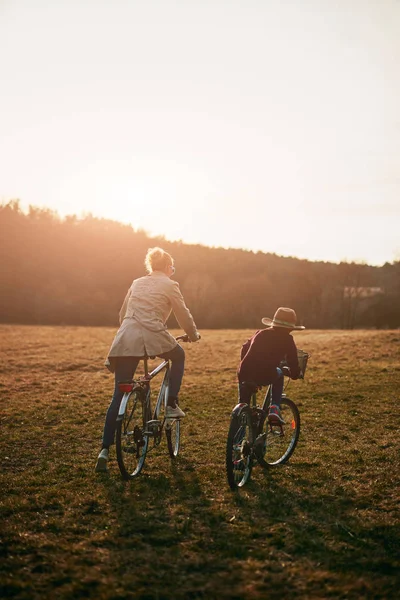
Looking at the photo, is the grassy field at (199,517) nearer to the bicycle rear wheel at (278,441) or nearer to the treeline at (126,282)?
the bicycle rear wheel at (278,441)

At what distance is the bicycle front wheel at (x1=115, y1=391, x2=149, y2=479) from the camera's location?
16.4 feet

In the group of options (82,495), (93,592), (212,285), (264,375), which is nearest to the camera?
(93,592)

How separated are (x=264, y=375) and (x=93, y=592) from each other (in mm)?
2867

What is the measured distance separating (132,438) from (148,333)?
1166 millimetres

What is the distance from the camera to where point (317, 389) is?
41.1ft

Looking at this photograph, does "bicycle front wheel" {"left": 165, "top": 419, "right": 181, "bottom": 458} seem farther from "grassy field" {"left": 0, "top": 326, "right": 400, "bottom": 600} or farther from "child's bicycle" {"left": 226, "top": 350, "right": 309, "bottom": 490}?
"child's bicycle" {"left": 226, "top": 350, "right": 309, "bottom": 490}

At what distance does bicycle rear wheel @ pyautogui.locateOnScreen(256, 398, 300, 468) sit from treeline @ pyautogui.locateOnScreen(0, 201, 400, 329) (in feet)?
159

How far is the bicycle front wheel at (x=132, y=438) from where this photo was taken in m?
4.99

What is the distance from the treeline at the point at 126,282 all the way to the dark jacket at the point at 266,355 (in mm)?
49134

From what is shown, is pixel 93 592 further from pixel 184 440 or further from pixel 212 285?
pixel 212 285

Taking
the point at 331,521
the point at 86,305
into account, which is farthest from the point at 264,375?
the point at 86,305

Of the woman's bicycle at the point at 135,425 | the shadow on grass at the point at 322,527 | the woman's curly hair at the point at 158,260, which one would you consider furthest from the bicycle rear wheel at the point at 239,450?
the woman's curly hair at the point at 158,260

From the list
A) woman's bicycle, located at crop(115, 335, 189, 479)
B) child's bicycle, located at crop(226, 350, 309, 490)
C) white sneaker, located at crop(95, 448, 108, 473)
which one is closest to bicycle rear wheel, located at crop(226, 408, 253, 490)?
child's bicycle, located at crop(226, 350, 309, 490)

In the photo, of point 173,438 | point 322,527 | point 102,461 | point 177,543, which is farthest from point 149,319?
point 322,527
